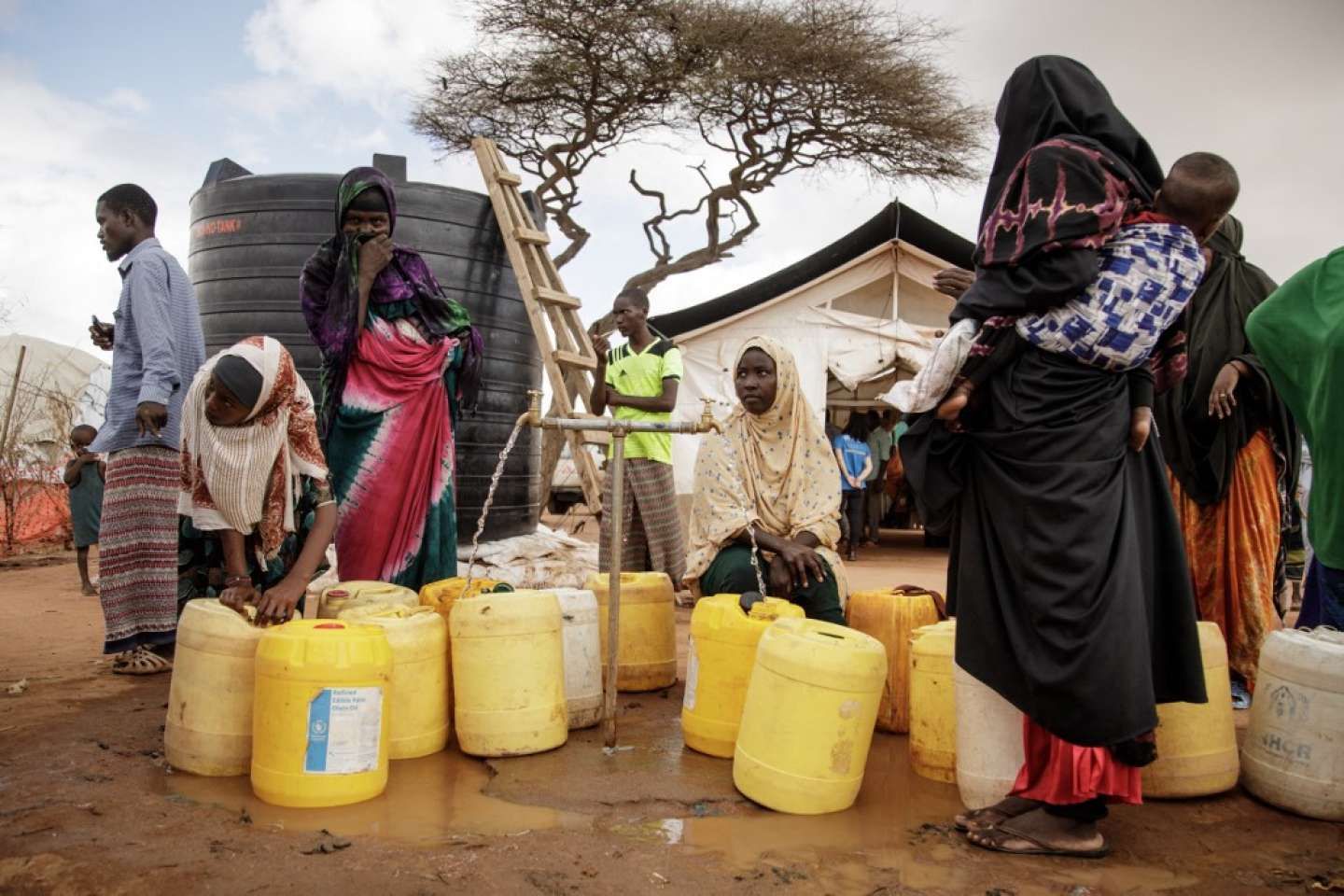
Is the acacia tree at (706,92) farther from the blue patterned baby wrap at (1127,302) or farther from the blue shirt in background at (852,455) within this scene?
the blue patterned baby wrap at (1127,302)

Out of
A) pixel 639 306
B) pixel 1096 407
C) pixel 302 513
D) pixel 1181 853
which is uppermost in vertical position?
pixel 639 306

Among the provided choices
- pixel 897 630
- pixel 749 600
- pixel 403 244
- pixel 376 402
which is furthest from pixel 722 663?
pixel 403 244

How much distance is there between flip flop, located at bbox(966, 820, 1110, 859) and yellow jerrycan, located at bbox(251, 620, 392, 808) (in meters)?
1.56

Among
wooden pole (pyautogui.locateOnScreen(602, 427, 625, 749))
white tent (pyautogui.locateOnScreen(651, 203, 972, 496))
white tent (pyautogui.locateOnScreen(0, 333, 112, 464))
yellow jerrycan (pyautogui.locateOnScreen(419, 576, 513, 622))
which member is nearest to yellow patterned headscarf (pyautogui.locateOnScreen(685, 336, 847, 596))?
wooden pole (pyautogui.locateOnScreen(602, 427, 625, 749))

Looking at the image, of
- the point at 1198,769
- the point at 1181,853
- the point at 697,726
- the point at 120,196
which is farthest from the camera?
the point at 120,196

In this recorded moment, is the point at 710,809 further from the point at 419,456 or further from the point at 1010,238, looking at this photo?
the point at 419,456

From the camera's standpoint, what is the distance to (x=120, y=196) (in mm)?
4027

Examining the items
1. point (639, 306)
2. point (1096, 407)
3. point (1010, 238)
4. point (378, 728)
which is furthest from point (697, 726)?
point (639, 306)

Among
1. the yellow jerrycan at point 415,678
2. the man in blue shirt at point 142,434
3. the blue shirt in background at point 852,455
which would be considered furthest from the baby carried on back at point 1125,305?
the blue shirt in background at point 852,455

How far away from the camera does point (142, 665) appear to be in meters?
3.95

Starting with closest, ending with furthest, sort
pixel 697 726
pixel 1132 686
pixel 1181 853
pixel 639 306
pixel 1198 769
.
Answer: pixel 1132 686, pixel 1181 853, pixel 1198 769, pixel 697 726, pixel 639 306

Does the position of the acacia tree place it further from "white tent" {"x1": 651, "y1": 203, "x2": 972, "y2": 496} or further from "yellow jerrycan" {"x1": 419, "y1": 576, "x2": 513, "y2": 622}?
"yellow jerrycan" {"x1": 419, "y1": 576, "x2": 513, "y2": 622}

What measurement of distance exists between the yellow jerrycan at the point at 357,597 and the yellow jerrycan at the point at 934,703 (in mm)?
1611

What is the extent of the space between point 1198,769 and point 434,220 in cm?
494
